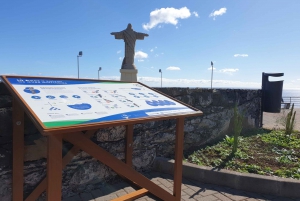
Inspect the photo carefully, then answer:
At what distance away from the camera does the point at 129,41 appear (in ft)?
28.9

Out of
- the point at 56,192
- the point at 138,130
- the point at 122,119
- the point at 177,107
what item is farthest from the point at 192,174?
the point at 56,192

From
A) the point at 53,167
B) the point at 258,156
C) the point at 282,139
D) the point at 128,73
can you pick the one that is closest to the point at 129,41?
the point at 128,73

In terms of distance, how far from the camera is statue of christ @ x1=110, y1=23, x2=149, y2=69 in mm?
8703

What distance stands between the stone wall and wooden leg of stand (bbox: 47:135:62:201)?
104cm

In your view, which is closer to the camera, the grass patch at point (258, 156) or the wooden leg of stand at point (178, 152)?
the wooden leg of stand at point (178, 152)

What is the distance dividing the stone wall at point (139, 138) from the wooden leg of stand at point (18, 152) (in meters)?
0.07

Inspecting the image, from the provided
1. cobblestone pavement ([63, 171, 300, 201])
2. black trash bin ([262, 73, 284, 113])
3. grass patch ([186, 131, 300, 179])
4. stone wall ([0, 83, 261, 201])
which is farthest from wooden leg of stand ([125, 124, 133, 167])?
black trash bin ([262, 73, 284, 113])

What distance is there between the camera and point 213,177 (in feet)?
10.7

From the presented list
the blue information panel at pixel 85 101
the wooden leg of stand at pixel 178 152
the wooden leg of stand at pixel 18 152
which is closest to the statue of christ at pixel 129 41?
the blue information panel at pixel 85 101

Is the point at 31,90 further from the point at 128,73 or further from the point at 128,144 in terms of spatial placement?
the point at 128,73

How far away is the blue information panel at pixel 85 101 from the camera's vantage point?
→ 162 cm

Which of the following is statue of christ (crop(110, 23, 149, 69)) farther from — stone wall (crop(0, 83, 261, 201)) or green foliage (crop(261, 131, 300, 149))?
green foliage (crop(261, 131, 300, 149))

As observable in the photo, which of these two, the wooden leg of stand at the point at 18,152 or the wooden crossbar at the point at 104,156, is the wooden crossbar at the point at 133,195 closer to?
the wooden crossbar at the point at 104,156

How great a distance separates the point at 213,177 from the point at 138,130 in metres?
1.29
